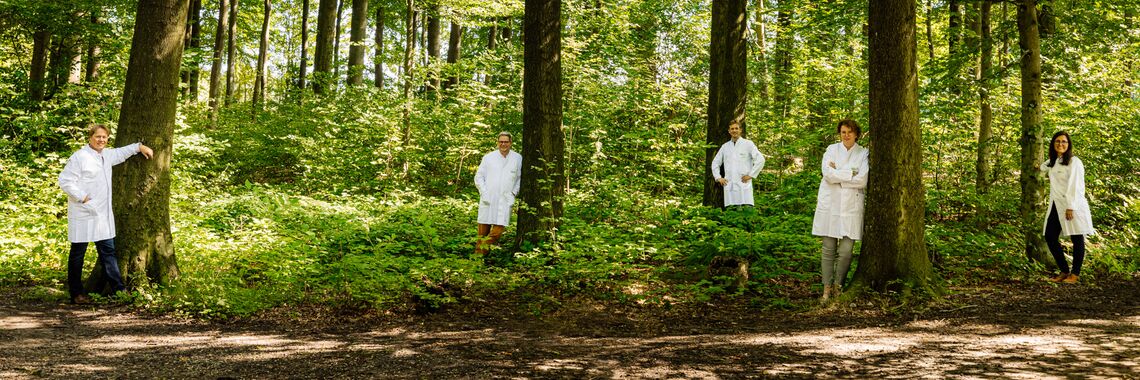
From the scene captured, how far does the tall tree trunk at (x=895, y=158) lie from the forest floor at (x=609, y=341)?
0.36 meters

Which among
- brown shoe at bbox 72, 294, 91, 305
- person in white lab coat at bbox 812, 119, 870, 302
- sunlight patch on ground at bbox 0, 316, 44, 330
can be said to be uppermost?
person in white lab coat at bbox 812, 119, 870, 302

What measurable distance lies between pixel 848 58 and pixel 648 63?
427 cm

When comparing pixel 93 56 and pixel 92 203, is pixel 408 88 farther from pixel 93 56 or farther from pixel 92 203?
pixel 92 203

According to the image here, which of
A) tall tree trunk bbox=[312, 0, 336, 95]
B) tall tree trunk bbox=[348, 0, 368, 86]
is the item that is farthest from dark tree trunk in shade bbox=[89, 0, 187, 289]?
tall tree trunk bbox=[348, 0, 368, 86]

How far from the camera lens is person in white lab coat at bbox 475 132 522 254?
9.38m

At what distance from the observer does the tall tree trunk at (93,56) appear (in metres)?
13.9

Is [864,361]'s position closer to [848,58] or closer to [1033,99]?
[1033,99]

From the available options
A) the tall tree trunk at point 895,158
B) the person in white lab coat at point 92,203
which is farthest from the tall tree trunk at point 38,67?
the tall tree trunk at point 895,158

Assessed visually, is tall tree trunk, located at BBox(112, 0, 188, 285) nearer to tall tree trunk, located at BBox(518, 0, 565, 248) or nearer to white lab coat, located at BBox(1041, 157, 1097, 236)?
tall tree trunk, located at BBox(518, 0, 565, 248)

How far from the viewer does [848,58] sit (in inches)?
556

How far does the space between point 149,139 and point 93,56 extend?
397 inches

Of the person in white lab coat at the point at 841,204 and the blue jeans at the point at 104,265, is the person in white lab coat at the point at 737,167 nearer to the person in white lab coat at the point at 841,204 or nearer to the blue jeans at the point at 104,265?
the person in white lab coat at the point at 841,204

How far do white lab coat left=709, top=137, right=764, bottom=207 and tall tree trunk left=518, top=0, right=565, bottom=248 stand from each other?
221cm

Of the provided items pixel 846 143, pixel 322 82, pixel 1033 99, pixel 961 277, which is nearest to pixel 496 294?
pixel 846 143
